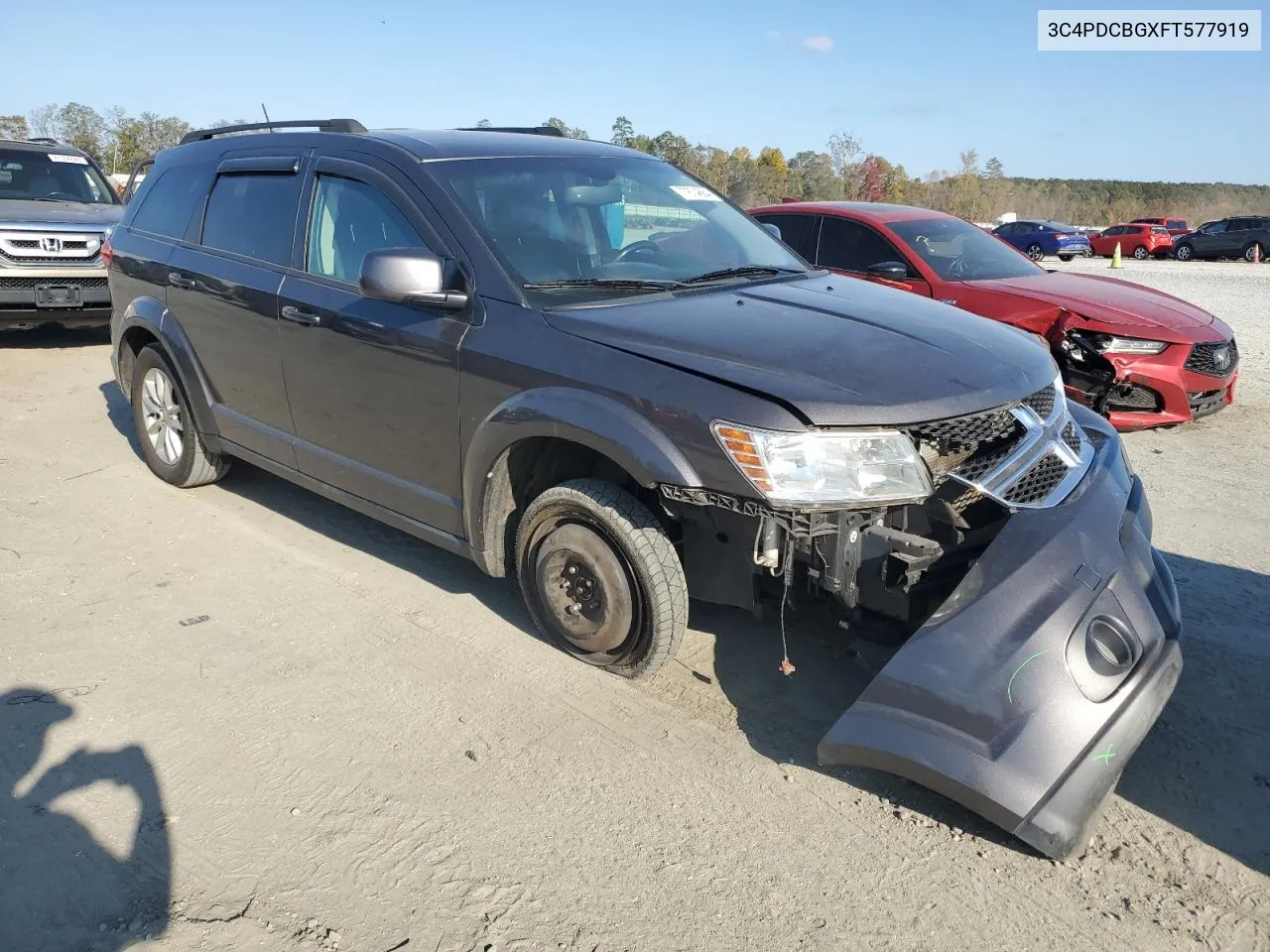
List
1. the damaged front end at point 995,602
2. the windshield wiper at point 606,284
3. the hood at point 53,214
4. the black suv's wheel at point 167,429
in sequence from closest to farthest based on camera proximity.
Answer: the damaged front end at point 995,602 < the windshield wiper at point 606,284 < the black suv's wheel at point 167,429 < the hood at point 53,214

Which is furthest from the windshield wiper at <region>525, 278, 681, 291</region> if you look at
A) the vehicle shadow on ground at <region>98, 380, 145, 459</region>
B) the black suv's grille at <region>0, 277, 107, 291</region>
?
the black suv's grille at <region>0, 277, 107, 291</region>

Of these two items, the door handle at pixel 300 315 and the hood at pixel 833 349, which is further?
the door handle at pixel 300 315

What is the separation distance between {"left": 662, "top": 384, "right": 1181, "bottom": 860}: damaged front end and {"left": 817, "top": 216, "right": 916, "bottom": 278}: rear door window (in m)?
4.62

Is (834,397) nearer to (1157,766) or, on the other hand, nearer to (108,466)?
(1157,766)

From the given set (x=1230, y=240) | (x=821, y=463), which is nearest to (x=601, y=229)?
(x=821, y=463)

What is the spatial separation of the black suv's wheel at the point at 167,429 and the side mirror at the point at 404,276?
2453mm

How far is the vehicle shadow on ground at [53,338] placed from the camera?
409 inches

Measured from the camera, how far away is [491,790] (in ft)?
10.1

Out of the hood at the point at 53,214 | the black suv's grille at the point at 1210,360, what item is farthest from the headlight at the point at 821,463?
the hood at the point at 53,214

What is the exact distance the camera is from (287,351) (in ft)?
14.6

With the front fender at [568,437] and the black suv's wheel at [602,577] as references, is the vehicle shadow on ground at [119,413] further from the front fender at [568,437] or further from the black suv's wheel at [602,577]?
the black suv's wheel at [602,577]

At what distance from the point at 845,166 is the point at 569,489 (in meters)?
53.2

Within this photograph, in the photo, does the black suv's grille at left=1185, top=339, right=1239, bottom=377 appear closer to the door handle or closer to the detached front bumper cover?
the detached front bumper cover

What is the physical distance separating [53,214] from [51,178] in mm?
1489
